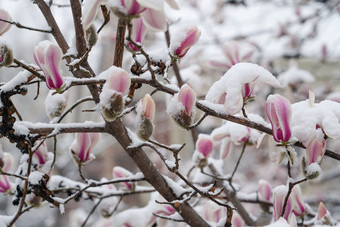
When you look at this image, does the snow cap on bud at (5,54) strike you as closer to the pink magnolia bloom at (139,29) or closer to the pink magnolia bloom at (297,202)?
the pink magnolia bloom at (139,29)

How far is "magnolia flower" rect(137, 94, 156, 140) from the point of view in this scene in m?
0.65

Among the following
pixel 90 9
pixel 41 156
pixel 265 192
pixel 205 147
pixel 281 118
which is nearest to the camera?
pixel 90 9

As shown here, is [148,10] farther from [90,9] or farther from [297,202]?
[297,202]

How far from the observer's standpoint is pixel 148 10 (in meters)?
0.57

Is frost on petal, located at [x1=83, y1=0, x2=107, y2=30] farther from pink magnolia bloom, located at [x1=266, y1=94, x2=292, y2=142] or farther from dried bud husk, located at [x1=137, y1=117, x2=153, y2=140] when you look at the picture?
pink magnolia bloom, located at [x1=266, y1=94, x2=292, y2=142]

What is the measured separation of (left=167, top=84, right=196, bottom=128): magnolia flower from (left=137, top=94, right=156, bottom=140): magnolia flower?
0.04 meters

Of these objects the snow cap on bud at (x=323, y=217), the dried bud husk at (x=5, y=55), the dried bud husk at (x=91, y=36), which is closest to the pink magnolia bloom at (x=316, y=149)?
the snow cap on bud at (x=323, y=217)

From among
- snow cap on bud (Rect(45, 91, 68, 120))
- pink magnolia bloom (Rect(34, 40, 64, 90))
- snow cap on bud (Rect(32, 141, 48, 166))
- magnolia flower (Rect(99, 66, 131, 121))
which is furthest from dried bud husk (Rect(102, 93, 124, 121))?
snow cap on bud (Rect(32, 141, 48, 166))

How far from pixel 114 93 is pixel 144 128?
0.09m

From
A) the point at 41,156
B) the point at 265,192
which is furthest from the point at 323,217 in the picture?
the point at 41,156

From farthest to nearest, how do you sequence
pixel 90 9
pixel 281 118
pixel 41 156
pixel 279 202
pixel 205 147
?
pixel 205 147 < pixel 41 156 < pixel 279 202 < pixel 281 118 < pixel 90 9

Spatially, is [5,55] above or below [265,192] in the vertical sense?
above

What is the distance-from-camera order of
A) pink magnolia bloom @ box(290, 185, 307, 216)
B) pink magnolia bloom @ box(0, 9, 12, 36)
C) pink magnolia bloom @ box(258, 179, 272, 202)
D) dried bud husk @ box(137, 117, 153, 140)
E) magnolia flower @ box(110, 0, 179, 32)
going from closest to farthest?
1. magnolia flower @ box(110, 0, 179, 32)
2. dried bud husk @ box(137, 117, 153, 140)
3. pink magnolia bloom @ box(0, 9, 12, 36)
4. pink magnolia bloom @ box(290, 185, 307, 216)
5. pink magnolia bloom @ box(258, 179, 272, 202)

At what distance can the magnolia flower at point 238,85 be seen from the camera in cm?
68
